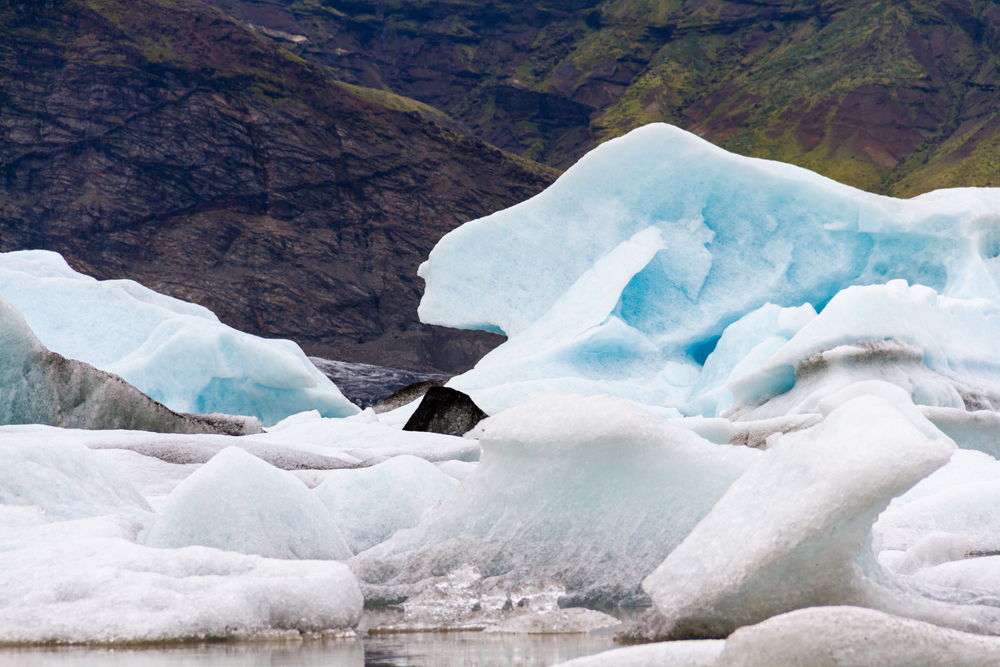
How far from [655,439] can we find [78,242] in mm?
31218

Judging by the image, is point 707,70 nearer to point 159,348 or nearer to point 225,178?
point 225,178

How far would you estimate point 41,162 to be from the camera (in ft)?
101

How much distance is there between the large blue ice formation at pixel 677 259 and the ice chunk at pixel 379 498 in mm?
5550

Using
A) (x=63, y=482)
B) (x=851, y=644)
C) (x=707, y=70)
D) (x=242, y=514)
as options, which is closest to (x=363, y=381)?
(x=63, y=482)

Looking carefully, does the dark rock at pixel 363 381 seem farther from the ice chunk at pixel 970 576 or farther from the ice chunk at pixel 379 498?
the ice chunk at pixel 970 576

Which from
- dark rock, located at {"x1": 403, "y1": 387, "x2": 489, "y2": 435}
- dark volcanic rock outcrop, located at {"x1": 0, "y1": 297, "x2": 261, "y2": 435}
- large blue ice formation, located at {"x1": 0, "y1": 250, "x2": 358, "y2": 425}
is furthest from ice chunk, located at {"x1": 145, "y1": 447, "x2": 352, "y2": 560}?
large blue ice formation, located at {"x1": 0, "y1": 250, "x2": 358, "y2": 425}

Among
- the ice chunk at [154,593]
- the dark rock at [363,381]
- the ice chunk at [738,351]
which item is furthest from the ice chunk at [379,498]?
the dark rock at [363,381]

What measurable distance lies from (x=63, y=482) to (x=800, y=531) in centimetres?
237

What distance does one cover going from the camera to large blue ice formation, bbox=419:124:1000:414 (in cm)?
A: 941

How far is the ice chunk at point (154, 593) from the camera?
6.18 ft

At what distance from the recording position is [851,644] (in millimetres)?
1340

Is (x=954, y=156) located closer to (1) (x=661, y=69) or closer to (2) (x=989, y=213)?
(1) (x=661, y=69)

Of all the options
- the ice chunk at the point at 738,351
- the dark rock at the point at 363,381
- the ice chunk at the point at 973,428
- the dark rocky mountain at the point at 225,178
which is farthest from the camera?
the dark rocky mountain at the point at 225,178

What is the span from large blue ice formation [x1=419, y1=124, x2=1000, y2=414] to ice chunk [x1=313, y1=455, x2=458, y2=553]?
219 inches
